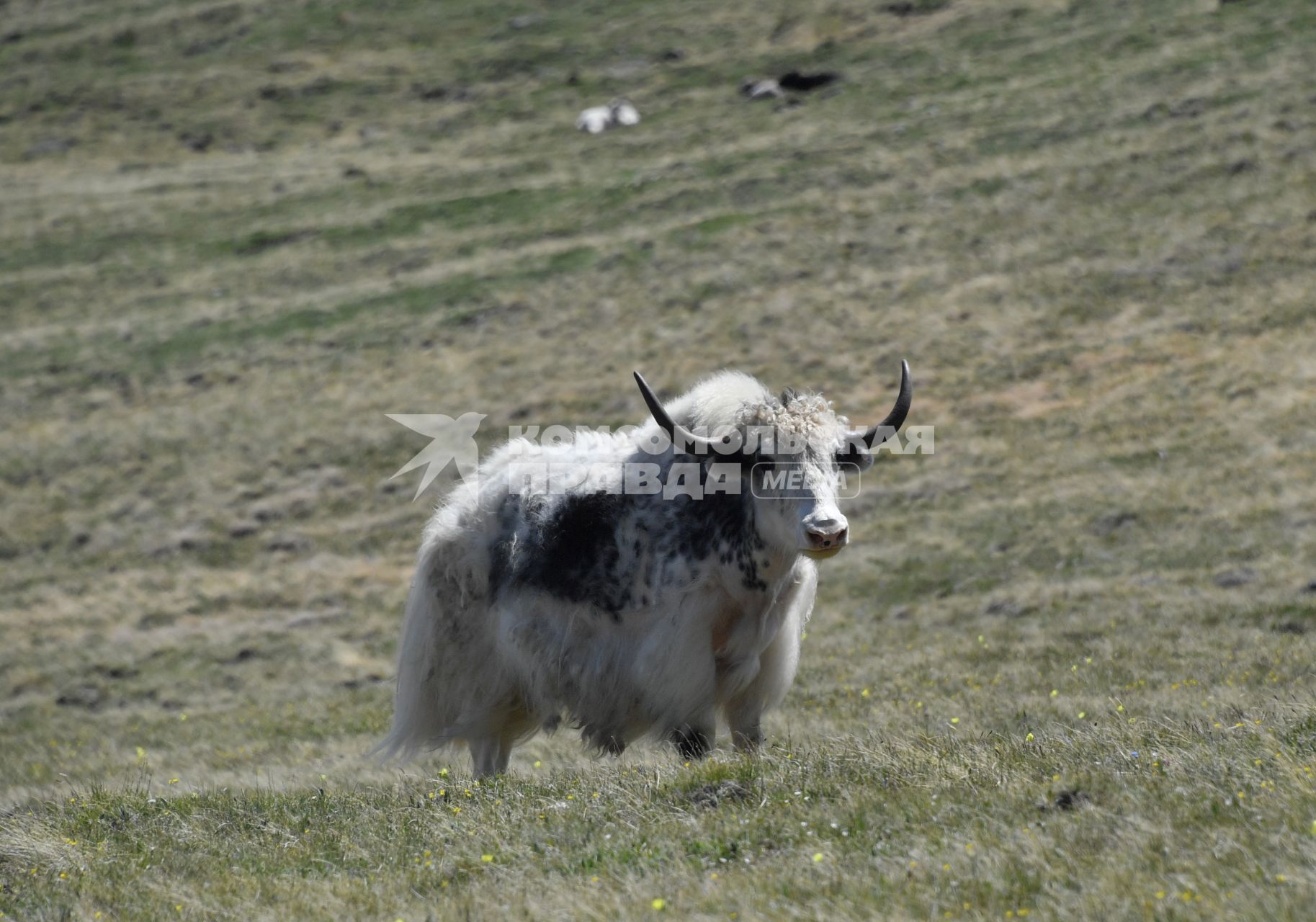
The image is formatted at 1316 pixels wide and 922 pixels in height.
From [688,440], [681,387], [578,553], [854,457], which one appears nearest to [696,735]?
[578,553]

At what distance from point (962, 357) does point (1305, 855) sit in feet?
73.1

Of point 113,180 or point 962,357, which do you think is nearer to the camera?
point 962,357

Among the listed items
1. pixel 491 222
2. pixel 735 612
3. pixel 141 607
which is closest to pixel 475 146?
pixel 491 222

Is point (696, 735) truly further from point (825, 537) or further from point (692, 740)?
point (825, 537)

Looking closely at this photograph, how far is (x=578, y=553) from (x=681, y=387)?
18.4m

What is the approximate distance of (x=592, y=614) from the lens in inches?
355

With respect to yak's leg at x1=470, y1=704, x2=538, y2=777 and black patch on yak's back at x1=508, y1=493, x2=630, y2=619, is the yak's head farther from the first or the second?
yak's leg at x1=470, y1=704, x2=538, y2=777

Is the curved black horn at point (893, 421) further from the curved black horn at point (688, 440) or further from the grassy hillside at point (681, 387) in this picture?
the grassy hillside at point (681, 387)

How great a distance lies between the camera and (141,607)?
74.8ft

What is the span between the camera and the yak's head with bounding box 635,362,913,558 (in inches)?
327

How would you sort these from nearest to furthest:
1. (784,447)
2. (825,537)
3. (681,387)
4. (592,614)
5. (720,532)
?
(825,537) → (784,447) → (720,532) → (592,614) → (681,387)

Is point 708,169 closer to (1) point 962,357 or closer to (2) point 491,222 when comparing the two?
(2) point 491,222

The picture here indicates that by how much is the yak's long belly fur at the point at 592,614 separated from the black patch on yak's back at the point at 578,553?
0.01 metres

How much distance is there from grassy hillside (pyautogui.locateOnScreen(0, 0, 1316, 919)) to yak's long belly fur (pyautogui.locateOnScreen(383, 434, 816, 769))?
53 cm
